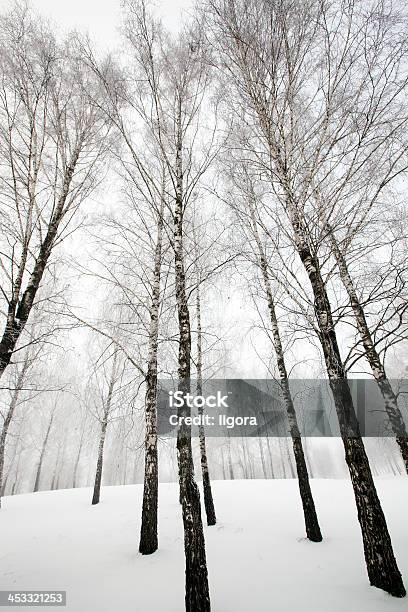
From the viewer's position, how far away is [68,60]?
6.05m

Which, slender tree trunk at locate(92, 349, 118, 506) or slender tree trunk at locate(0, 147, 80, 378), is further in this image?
slender tree trunk at locate(92, 349, 118, 506)

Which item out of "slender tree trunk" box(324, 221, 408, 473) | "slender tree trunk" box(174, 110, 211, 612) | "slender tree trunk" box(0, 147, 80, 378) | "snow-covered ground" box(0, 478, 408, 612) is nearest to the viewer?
"slender tree trunk" box(174, 110, 211, 612)

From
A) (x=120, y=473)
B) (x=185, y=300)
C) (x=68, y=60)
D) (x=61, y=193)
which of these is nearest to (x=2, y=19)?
(x=68, y=60)

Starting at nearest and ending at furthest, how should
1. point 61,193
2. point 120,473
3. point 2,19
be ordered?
point 2,19, point 61,193, point 120,473

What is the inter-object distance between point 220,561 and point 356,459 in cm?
327

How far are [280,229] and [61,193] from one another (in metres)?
4.74

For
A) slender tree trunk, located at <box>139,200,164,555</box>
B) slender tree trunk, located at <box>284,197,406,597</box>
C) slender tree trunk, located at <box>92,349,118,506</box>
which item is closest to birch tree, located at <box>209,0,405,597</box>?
slender tree trunk, located at <box>284,197,406,597</box>

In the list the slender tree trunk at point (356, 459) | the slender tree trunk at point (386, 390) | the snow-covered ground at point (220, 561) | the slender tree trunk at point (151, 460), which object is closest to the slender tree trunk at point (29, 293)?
the slender tree trunk at point (151, 460)

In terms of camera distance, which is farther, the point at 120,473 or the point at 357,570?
the point at 120,473

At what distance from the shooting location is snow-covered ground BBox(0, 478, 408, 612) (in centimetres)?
336

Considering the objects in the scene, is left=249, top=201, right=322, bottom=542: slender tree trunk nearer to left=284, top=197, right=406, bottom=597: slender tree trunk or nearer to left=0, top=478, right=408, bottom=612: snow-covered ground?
left=0, top=478, right=408, bottom=612: snow-covered ground

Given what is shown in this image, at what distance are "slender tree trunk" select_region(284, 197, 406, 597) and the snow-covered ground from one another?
241 millimetres

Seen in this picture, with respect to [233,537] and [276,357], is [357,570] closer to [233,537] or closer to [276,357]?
[233,537]

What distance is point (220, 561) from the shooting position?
15.4ft
